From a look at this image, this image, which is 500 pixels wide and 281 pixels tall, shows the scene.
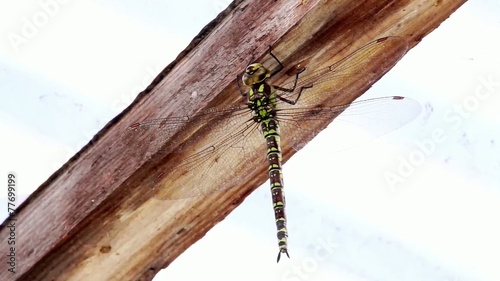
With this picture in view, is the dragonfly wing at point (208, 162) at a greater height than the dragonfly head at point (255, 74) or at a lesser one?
lesser

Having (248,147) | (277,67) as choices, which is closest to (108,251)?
(248,147)

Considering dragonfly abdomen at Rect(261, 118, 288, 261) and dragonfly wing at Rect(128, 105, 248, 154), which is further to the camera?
dragonfly abdomen at Rect(261, 118, 288, 261)

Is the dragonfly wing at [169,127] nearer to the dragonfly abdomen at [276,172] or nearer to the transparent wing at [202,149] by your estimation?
the transparent wing at [202,149]

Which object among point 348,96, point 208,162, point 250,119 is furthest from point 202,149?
point 348,96

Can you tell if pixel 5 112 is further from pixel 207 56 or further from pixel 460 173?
pixel 460 173

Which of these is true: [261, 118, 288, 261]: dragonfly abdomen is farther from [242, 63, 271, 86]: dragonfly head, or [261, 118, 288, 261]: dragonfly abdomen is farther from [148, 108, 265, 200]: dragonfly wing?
[242, 63, 271, 86]: dragonfly head

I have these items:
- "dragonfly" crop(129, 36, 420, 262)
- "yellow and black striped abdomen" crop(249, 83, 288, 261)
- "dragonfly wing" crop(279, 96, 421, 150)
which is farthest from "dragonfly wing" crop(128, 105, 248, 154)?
"dragonfly wing" crop(279, 96, 421, 150)

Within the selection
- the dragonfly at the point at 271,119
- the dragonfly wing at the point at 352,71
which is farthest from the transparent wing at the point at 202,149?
the dragonfly wing at the point at 352,71

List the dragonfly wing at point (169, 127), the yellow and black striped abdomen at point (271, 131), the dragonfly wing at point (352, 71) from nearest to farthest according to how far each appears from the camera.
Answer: the dragonfly wing at point (352, 71) < the dragonfly wing at point (169, 127) < the yellow and black striped abdomen at point (271, 131)
